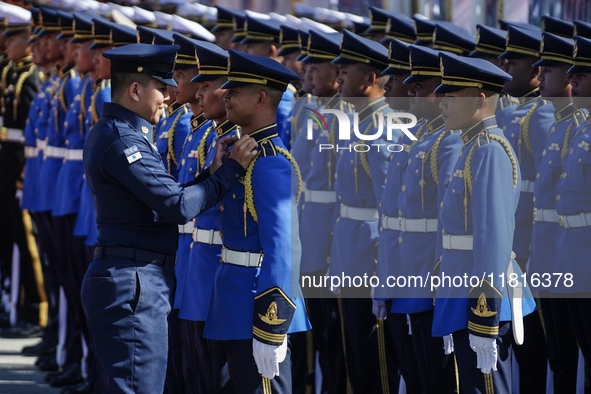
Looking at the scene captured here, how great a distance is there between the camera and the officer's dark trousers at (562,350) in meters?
5.48

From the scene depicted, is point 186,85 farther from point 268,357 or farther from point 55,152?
point 55,152

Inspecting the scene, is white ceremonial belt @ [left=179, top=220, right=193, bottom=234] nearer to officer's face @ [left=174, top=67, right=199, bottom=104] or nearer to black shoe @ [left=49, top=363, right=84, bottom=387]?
officer's face @ [left=174, top=67, right=199, bottom=104]

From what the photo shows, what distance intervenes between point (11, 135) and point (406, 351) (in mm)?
4790

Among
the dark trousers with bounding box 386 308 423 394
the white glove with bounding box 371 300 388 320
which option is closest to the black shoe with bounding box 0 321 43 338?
the white glove with bounding box 371 300 388 320

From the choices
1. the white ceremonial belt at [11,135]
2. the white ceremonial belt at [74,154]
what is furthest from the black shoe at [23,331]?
the white ceremonial belt at [74,154]

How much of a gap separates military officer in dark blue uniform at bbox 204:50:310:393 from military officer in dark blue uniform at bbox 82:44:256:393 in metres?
0.13

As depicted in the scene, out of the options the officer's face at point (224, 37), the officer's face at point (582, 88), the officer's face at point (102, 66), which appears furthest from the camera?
the officer's face at point (224, 37)

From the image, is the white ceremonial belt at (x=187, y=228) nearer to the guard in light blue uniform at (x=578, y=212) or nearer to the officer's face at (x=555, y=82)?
the guard in light blue uniform at (x=578, y=212)

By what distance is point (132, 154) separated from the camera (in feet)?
13.3

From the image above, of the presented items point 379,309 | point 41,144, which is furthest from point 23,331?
point 379,309

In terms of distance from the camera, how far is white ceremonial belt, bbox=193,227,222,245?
4770 millimetres

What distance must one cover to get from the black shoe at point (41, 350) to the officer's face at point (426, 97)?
13.1ft

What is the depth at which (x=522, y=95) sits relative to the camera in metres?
6.03

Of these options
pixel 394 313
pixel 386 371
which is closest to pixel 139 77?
pixel 394 313
